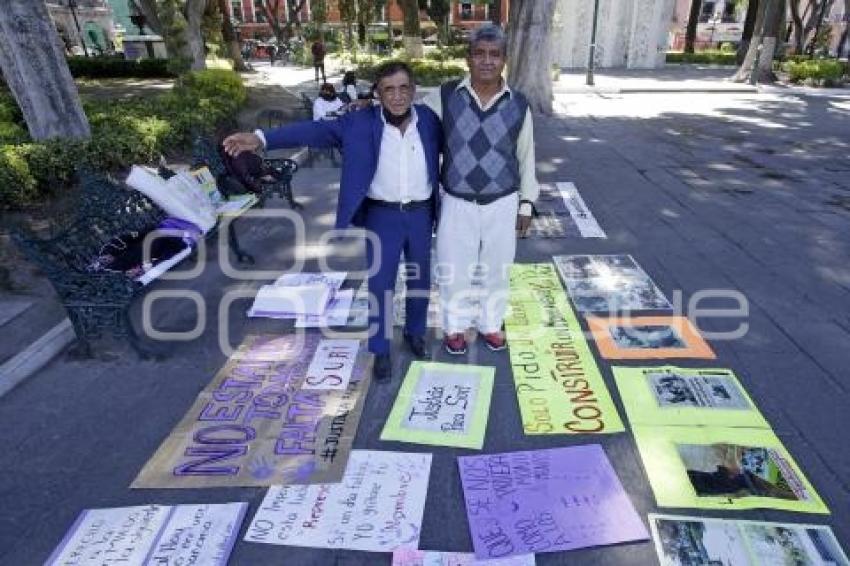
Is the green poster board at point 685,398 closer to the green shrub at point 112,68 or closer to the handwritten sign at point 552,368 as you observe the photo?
the handwritten sign at point 552,368

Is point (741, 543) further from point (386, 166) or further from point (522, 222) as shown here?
point (386, 166)

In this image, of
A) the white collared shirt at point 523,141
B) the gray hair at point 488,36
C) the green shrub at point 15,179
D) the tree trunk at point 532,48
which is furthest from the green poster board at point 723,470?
the tree trunk at point 532,48

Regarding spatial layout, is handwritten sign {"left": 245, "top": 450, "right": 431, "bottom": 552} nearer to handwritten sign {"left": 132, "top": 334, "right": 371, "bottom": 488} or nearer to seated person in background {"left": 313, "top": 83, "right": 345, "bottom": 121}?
handwritten sign {"left": 132, "top": 334, "right": 371, "bottom": 488}

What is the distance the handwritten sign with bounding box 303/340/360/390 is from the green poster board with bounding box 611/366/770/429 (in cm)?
165

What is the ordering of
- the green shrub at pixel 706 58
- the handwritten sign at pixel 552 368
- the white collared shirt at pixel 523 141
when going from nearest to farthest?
the white collared shirt at pixel 523 141 < the handwritten sign at pixel 552 368 < the green shrub at pixel 706 58

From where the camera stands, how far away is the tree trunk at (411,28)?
19516 millimetres

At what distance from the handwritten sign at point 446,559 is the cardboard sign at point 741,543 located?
56 centimetres

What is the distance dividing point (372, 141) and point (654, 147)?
26.8 feet

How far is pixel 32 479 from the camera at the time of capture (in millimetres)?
2586

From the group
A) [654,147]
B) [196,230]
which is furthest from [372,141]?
[654,147]

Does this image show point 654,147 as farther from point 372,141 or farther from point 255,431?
point 255,431

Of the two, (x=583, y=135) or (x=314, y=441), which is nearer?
(x=314, y=441)

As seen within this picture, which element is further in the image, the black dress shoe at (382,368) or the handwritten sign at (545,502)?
the black dress shoe at (382,368)

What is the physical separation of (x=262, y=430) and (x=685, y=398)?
7.65 feet
